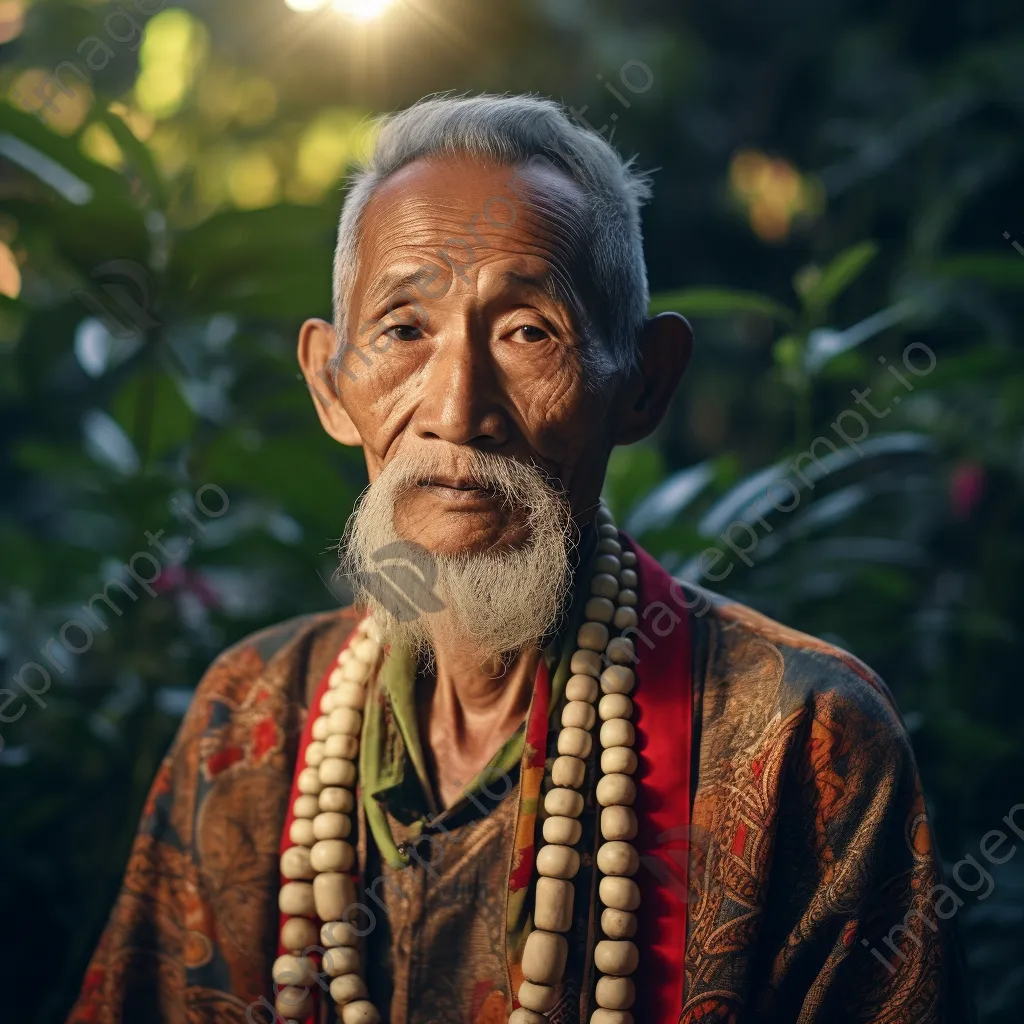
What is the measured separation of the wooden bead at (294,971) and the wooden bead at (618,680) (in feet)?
1.30

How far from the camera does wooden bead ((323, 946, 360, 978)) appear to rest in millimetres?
976

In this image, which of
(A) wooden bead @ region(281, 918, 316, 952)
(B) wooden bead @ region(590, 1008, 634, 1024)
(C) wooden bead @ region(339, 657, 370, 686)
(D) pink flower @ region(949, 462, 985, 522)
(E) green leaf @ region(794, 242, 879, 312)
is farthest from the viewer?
(D) pink flower @ region(949, 462, 985, 522)

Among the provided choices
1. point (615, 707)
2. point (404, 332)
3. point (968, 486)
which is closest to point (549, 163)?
point (404, 332)

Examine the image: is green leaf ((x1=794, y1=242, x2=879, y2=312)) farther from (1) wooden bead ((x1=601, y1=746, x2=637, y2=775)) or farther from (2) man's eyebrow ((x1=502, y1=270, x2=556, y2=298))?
(1) wooden bead ((x1=601, y1=746, x2=637, y2=775))

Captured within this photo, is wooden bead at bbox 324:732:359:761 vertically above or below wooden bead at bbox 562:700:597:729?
below

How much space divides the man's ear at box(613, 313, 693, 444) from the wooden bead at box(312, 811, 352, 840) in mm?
482

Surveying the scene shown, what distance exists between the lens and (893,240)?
8.16 ft

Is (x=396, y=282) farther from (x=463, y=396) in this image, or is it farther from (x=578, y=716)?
(x=578, y=716)

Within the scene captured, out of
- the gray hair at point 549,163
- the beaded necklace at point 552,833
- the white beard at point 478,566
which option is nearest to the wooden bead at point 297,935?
the beaded necklace at point 552,833

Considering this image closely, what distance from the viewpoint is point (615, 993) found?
0.90m

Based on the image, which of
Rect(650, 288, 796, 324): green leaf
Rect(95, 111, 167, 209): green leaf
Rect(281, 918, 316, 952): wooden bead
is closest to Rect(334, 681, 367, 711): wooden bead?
Rect(281, 918, 316, 952): wooden bead

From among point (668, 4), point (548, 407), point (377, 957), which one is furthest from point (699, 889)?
point (668, 4)

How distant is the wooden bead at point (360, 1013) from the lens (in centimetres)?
96

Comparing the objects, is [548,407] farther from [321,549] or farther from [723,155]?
[723,155]
